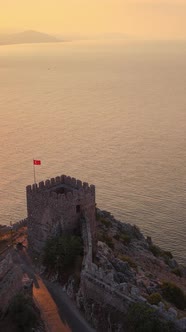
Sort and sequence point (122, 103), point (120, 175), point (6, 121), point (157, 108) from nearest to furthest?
point (120, 175)
point (6, 121)
point (157, 108)
point (122, 103)

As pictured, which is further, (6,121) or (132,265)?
(6,121)

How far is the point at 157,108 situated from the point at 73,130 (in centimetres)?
3742

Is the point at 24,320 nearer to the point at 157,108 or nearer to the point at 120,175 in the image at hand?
the point at 120,175

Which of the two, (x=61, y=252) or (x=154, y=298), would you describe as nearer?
(x=154, y=298)

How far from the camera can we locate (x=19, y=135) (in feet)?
360

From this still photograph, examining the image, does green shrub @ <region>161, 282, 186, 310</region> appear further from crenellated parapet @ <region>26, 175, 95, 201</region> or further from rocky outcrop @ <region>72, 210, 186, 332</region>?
crenellated parapet @ <region>26, 175, 95, 201</region>

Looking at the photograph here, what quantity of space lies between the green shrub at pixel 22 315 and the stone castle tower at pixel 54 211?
365 inches

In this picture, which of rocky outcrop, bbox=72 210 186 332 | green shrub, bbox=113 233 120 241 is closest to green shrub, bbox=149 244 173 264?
rocky outcrop, bbox=72 210 186 332

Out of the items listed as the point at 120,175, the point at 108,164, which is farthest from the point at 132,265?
the point at 108,164

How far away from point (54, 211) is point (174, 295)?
1234 cm

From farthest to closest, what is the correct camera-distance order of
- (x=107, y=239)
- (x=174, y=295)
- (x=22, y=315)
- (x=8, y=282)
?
(x=107, y=239) < (x=174, y=295) < (x=8, y=282) < (x=22, y=315)

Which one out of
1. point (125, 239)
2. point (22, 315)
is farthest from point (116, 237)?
point (22, 315)

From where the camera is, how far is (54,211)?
38125 millimetres

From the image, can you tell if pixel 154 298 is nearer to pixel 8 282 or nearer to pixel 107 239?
pixel 8 282
